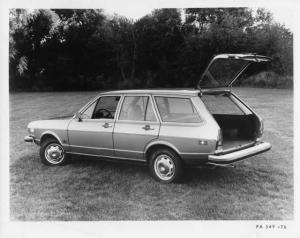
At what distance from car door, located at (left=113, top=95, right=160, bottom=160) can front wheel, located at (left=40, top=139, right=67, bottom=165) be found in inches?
50.2

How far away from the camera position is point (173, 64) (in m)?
10.0

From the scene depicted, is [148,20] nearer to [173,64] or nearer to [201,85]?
[173,64]

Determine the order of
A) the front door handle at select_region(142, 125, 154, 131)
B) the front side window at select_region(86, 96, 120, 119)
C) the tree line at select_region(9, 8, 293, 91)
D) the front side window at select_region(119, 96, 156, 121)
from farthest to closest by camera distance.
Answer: the tree line at select_region(9, 8, 293, 91), the front side window at select_region(86, 96, 120, 119), the front side window at select_region(119, 96, 156, 121), the front door handle at select_region(142, 125, 154, 131)

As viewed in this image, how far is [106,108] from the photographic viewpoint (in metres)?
6.61

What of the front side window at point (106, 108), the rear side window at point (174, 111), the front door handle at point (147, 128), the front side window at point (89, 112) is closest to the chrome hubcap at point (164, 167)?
the front door handle at point (147, 128)

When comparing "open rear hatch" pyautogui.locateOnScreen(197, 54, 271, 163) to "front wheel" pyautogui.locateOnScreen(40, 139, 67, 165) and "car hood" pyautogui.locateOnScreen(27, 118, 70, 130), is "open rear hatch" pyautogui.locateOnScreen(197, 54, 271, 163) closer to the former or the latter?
"car hood" pyautogui.locateOnScreen(27, 118, 70, 130)

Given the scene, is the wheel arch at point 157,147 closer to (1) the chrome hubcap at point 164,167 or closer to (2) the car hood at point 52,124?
(1) the chrome hubcap at point 164,167

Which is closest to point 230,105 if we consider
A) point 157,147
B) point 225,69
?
point 225,69

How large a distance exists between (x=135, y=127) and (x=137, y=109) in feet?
1.06

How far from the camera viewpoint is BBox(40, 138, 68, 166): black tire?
6777 mm

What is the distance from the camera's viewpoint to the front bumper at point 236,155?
5125 millimetres

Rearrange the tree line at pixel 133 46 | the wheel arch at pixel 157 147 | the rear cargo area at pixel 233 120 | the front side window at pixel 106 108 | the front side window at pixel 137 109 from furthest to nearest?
the tree line at pixel 133 46 → the front side window at pixel 106 108 → the rear cargo area at pixel 233 120 → the front side window at pixel 137 109 → the wheel arch at pixel 157 147

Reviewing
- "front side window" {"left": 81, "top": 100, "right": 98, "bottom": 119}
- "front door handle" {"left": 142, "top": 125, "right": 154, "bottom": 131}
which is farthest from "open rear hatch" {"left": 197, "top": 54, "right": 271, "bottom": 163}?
"front side window" {"left": 81, "top": 100, "right": 98, "bottom": 119}

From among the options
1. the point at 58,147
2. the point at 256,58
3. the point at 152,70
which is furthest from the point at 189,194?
the point at 152,70
